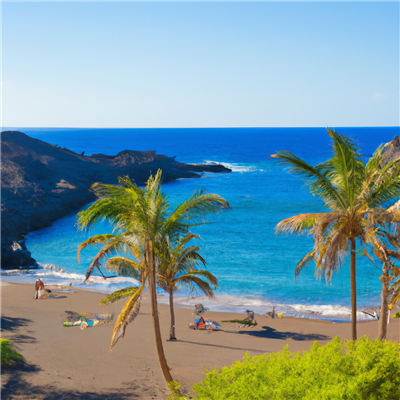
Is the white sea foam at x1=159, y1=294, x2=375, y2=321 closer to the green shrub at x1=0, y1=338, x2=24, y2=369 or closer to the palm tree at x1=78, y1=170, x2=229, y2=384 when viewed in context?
the green shrub at x1=0, y1=338, x2=24, y2=369

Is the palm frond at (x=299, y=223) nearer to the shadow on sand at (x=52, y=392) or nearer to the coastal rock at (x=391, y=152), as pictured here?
the coastal rock at (x=391, y=152)

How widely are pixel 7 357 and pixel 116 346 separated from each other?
3.99 metres

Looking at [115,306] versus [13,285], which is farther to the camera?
[13,285]

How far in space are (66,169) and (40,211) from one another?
45.1ft

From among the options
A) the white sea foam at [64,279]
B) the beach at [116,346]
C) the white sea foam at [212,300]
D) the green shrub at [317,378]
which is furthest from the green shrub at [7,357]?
the white sea foam at [64,279]

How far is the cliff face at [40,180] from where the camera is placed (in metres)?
37.9

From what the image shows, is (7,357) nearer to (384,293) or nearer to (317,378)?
(317,378)

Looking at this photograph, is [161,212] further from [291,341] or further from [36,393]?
[291,341]

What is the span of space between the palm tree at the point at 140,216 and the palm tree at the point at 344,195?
96.6 inches

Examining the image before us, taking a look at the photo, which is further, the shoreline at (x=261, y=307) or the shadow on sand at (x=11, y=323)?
the shoreline at (x=261, y=307)

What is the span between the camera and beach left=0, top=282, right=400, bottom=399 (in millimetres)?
10680

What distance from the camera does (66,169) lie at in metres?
57.2

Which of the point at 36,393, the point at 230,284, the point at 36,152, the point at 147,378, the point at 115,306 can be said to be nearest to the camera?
the point at 36,393

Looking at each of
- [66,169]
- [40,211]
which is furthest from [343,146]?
[66,169]
